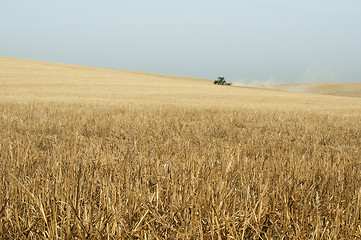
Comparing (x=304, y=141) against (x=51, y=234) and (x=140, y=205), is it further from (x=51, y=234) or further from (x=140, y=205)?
(x=51, y=234)

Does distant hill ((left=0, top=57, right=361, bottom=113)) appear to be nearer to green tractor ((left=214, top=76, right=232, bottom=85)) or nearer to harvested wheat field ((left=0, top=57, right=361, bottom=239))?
harvested wheat field ((left=0, top=57, right=361, bottom=239))

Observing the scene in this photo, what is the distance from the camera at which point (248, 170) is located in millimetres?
3170

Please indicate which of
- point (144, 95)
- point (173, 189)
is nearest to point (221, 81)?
point (144, 95)

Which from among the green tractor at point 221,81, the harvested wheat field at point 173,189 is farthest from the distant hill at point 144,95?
the green tractor at point 221,81

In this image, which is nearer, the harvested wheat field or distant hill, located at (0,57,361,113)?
the harvested wheat field

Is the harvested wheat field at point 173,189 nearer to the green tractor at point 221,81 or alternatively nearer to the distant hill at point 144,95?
the distant hill at point 144,95

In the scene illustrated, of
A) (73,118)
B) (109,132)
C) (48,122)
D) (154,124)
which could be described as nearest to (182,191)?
(109,132)

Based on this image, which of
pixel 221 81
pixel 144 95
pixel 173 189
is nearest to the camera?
pixel 173 189

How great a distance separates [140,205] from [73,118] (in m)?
6.58

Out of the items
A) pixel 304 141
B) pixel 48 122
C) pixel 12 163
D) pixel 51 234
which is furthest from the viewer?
pixel 48 122

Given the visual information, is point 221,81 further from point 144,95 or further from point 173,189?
point 173,189

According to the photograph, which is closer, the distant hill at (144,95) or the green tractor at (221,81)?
the distant hill at (144,95)

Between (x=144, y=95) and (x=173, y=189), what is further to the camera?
(x=144, y=95)

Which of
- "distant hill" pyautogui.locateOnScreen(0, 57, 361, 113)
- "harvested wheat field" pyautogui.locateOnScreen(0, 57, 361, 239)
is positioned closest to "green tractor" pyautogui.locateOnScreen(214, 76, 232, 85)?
"distant hill" pyautogui.locateOnScreen(0, 57, 361, 113)
